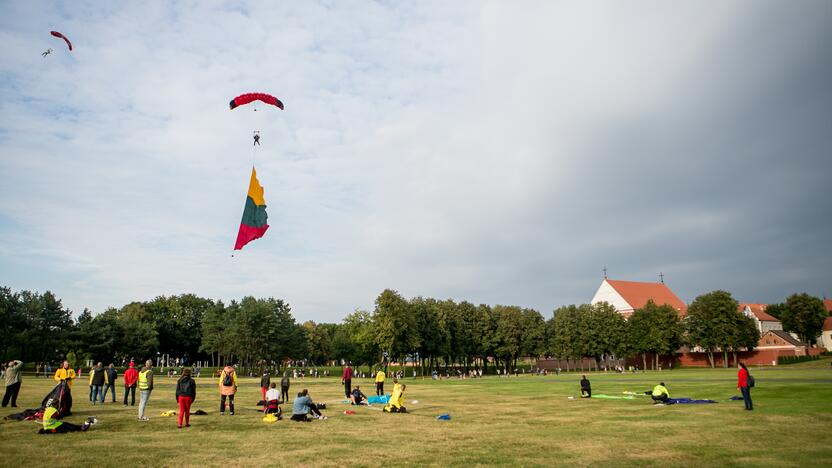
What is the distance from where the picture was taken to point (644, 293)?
452 feet

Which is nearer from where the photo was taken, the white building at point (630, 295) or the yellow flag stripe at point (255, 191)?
the yellow flag stripe at point (255, 191)

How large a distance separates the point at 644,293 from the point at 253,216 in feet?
430

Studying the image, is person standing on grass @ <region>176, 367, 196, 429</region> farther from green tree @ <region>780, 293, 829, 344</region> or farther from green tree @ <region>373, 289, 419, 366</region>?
green tree @ <region>780, 293, 829, 344</region>

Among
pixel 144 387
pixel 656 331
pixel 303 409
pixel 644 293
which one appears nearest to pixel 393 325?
pixel 656 331

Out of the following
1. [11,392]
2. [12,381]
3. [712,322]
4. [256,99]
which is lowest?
[11,392]

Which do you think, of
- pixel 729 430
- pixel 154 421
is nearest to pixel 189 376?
pixel 154 421

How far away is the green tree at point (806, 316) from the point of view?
14100 centimetres

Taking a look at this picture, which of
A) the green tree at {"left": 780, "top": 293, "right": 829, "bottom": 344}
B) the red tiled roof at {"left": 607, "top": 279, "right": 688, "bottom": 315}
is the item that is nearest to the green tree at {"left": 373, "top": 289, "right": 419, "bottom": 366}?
the red tiled roof at {"left": 607, "top": 279, "right": 688, "bottom": 315}

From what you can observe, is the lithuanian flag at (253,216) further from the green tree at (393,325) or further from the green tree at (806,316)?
the green tree at (806,316)

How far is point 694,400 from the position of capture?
27547 mm

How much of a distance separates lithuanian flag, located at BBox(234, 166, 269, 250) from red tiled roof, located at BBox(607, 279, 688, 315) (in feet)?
392

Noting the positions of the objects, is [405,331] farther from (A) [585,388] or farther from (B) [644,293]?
(B) [644,293]

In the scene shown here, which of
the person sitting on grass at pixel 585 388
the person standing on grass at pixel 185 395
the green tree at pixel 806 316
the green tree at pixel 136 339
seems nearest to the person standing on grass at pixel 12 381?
the person standing on grass at pixel 185 395

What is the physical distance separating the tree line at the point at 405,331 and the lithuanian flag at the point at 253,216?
53574mm
